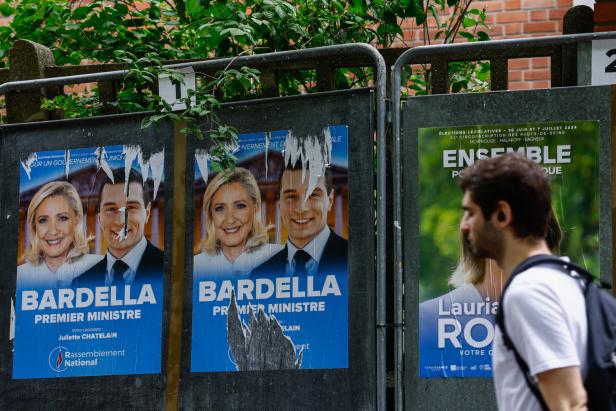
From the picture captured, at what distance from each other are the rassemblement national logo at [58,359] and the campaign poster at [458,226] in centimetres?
196

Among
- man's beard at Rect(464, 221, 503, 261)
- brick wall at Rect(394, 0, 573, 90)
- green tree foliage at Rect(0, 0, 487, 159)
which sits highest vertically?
brick wall at Rect(394, 0, 573, 90)

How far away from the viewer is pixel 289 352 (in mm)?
6152

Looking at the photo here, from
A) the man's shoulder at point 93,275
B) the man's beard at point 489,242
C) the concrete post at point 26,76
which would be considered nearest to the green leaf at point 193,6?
the concrete post at point 26,76

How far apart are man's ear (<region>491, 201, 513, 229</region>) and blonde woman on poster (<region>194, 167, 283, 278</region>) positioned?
2.87 meters

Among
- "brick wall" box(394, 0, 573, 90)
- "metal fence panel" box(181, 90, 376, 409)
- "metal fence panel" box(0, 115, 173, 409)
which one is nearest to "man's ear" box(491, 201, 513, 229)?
"metal fence panel" box(181, 90, 376, 409)

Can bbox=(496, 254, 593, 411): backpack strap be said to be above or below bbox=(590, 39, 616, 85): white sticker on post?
below

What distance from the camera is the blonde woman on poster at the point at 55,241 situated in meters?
6.75

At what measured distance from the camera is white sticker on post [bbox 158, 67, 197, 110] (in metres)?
6.64

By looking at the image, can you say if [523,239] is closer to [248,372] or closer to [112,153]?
[248,372]

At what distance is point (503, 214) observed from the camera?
3.49 metres

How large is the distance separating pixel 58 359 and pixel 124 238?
733 millimetres

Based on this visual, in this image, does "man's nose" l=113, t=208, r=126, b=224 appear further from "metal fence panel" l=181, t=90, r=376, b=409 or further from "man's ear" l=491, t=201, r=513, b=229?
"man's ear" l=491, t=201, r=513, b=229

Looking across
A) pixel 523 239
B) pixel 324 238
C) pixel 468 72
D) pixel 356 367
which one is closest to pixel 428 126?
pixel 324 238

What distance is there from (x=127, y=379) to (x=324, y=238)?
4.21ft
